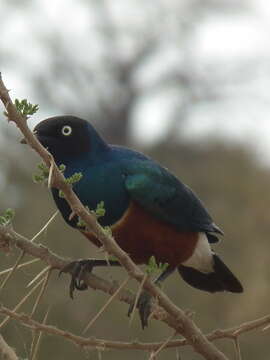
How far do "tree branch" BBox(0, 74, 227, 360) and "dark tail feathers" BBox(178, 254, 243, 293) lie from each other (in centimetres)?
183

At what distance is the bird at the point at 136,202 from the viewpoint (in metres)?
4.23

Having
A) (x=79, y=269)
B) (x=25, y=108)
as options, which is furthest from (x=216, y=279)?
(x=25, y=108)

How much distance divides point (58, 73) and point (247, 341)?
67.1 feet

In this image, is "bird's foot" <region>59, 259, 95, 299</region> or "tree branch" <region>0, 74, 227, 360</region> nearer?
"tree branch" <region>0, 74, 227, 360</region>

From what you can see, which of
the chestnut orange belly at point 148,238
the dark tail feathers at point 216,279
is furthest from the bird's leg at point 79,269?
the dark tail feathers at point 216,279

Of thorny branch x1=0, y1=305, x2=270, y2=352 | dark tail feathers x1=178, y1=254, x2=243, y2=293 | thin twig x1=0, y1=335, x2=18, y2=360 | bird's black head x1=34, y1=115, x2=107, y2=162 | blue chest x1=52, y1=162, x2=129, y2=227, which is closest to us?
thin twig x1=0, y1=335, x2=18, y2=360

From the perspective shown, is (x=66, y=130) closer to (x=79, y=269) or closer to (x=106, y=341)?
(x=79, y=269)

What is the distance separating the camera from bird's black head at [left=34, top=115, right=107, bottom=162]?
4332 mm

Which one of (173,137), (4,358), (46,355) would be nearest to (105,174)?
(4,358)

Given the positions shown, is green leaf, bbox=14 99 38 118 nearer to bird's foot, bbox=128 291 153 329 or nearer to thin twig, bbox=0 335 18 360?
thin twig, bbox=0 335 18 360

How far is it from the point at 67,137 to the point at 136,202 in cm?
41

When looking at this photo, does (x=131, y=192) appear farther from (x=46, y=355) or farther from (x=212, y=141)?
(x=212, y=141)

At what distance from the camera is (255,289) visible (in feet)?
39.2

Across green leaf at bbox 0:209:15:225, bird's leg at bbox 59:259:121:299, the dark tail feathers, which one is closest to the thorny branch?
green leaf at bbox 0:209:15:225
